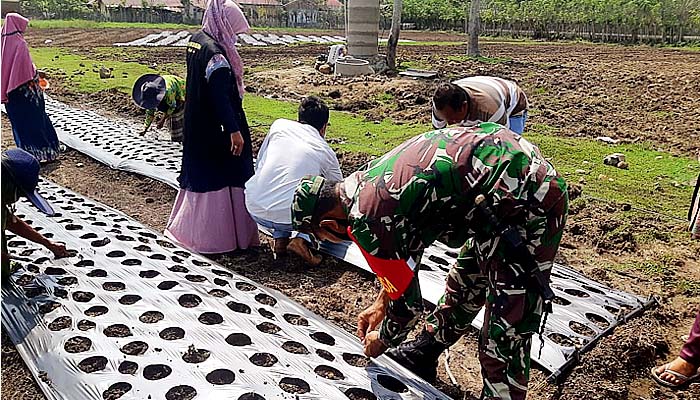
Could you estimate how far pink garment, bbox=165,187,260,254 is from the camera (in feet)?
14.1

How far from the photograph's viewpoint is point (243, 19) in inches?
157

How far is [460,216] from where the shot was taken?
2.23 metres

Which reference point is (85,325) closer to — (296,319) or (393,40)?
(296,319)

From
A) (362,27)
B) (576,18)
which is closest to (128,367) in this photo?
(362,27)

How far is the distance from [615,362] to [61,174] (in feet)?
18.8

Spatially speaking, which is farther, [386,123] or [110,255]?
[386,123]

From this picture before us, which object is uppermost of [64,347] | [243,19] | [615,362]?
[243,19]

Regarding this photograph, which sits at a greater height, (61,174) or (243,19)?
(243,19)

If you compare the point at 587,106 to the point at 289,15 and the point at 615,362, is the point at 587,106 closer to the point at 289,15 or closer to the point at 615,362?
the point at 615,362

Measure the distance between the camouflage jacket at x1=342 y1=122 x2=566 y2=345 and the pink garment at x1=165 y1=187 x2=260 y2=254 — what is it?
89.1 inches

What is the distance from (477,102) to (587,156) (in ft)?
14.1

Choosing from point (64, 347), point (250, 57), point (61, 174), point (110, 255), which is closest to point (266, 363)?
point (64, 347)

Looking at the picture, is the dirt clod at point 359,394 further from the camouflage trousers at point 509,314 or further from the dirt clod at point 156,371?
the dirt clod at point 156,371

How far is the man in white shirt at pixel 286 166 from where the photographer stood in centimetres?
399
